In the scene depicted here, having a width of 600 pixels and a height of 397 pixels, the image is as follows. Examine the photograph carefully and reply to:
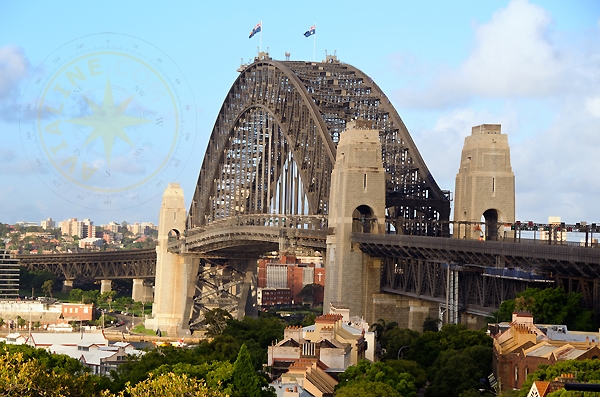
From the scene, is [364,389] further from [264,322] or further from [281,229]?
[281,229]

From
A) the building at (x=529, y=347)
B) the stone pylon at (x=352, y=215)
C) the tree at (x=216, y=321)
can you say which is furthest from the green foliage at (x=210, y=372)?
the tree at (x=216, y=321)

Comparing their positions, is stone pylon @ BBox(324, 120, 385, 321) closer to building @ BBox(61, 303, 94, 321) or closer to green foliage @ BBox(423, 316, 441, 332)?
green foliage @ BBox(423, 316, 441, 332)

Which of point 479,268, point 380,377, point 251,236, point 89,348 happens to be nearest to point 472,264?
point 479,268

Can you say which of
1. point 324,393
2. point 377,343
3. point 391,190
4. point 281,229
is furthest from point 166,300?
point 324,393

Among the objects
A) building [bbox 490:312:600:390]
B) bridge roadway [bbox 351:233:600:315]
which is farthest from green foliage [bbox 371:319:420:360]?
building [bbox 490:312:600:390]

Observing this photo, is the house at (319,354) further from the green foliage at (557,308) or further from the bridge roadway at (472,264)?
the green foliage at (557,308)

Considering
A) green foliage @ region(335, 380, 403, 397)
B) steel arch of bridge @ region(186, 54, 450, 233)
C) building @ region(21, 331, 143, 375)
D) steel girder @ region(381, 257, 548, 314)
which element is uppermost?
steel arch of bridge @ region(186, 54, 450, 233)
